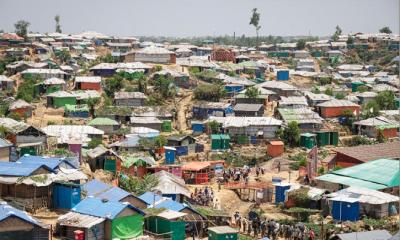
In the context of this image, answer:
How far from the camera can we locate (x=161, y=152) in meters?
26.8

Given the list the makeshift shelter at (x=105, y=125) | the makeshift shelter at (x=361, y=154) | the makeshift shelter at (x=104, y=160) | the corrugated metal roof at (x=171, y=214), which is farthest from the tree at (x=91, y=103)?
the corrugated metal roof at (x=171, y=214)

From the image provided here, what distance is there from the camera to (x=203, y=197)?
66.9 ft

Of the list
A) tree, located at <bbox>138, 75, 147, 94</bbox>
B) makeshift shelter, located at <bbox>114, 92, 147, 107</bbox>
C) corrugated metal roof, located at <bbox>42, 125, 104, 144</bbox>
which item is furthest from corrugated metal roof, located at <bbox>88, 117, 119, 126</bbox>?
tree, located at <bbox>138, 75, 147, 94</bbox>

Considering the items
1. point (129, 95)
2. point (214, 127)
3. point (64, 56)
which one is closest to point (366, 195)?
point (214, 127)

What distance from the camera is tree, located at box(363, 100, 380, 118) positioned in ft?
111

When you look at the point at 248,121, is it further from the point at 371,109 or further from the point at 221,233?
the point at 221,233

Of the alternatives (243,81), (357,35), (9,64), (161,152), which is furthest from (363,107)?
(357,35)

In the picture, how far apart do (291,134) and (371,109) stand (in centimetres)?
767

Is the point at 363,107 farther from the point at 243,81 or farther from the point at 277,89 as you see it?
the point at 243,81

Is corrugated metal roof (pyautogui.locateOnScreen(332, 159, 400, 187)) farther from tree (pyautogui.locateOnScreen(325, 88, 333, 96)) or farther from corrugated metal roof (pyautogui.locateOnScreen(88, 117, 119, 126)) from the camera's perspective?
tree (pyautogui.locateOnScreen(325, 88, 333, 96))

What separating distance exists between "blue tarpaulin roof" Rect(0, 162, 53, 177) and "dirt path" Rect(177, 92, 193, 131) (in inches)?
584

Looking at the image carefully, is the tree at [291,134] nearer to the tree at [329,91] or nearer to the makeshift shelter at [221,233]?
the tree at [329,91]

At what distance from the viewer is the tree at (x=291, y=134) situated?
2900cm

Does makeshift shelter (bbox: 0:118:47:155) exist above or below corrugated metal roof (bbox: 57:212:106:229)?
above
